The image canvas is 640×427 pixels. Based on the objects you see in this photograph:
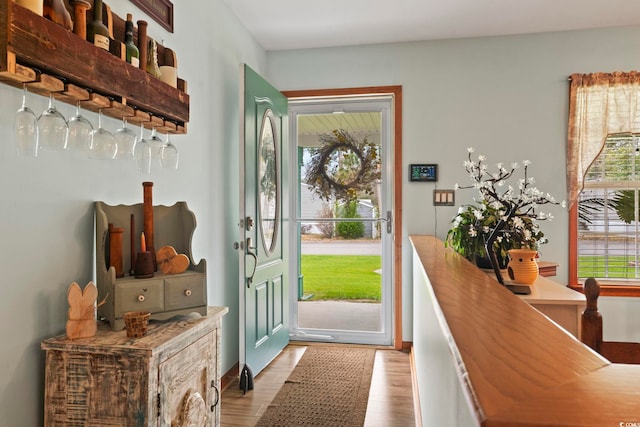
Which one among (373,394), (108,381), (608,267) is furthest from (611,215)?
(108,381)

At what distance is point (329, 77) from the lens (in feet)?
12.6

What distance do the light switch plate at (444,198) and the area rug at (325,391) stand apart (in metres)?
1.39

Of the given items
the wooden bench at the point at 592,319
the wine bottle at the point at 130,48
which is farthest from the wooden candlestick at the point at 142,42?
the wooden bench at the point at 592,319

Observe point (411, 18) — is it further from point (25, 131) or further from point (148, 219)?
point (25, 131)

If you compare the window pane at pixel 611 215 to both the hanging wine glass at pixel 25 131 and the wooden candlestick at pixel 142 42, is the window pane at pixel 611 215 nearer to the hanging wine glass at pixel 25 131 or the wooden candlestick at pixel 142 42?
the wooden candlestick at pixel 142 42

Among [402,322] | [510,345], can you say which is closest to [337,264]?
[402,322]

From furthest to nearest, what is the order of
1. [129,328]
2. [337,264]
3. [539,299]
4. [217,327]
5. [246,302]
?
[337,264] < [246,302] < [539,299] < [217,327] < [129,328]

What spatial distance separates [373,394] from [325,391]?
1.05 feet

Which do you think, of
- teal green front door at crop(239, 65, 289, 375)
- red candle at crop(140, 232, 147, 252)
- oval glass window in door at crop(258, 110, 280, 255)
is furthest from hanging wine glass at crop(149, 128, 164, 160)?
oval glass window in door at crop(258, 110, 280, 255)

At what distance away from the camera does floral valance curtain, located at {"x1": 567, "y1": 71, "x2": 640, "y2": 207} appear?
338 cm

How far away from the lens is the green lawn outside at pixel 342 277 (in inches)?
158

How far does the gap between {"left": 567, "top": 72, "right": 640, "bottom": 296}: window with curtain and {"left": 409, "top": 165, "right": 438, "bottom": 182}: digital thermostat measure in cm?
105

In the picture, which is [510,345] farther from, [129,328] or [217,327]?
[217,327]

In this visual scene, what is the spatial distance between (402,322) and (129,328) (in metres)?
2.72
